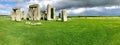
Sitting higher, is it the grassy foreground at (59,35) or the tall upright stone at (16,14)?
the tall upright stone at (16,14)

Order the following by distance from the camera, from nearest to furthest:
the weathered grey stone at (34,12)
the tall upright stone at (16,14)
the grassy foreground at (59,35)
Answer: the grassy foreground at (59,35) → the tall upright stone at (16,14) → the weathered grey stone at (34,12)

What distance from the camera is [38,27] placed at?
147 ft

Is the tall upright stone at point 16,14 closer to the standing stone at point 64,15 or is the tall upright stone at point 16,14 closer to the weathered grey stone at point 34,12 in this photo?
the weathered grey stone at point 34,12

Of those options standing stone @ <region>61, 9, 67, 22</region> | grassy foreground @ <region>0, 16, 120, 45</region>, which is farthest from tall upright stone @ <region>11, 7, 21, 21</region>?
grassy foreground @ <region>0, 16, 120, 45</region>

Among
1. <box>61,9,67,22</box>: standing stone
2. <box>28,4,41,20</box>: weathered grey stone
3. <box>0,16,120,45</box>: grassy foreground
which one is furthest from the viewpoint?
<box>28,4,41,20</box>: weathered grey stone

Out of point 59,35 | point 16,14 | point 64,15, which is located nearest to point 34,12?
point 16,14

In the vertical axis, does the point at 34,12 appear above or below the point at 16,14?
above

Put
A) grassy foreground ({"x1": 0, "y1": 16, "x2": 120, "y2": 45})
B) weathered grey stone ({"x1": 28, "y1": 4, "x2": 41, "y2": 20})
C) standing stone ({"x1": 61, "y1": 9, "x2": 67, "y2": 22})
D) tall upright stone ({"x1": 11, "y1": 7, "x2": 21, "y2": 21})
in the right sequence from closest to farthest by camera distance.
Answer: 1. grassy foreground ({"x1": 0, "y1": 16, "x2": 120, "y2": 45})
2. standing stone ({"x1": 61, "y1": 9, "x2": 67, "y2": 22})
3. tall upright stone ({"x1": 11, "y1": 7, "x2": 21, "y2": 21})
4. weathered grey stone ({"x1": 28, "y1": 4, "x2": 41, "y2": 20})

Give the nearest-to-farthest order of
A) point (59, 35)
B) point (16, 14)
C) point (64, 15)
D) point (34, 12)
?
point (59, 35) → point (64, 15) → point (16, 14) → point (34, 12)

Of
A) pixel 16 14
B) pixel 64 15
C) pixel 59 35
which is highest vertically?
pixel 16 14

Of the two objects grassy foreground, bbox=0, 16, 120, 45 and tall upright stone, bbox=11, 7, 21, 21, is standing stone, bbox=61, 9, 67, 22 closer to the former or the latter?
tall upright stone, bbox=11, 7, 21, 21

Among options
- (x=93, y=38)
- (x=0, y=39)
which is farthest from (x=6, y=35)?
(x=93, y=38)

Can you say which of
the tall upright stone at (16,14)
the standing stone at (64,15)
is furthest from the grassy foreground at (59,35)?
the tall upright stone at (16,14)

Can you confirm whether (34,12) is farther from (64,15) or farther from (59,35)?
(59,35)
